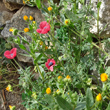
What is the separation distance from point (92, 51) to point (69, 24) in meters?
0.24

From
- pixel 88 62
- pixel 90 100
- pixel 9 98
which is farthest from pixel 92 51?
pixel 9 98

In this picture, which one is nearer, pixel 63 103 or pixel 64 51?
pixel 63 103

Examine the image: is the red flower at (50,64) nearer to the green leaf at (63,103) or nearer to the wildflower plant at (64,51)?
the wildflower plant at (64,51)

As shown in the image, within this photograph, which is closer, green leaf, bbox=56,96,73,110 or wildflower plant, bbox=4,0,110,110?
green leaf, bbox=56,96,73,110

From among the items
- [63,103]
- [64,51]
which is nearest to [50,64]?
[64,51]

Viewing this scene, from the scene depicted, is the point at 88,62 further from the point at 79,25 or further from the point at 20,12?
the point at 20,12

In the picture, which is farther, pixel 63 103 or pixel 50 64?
pixel 50 64

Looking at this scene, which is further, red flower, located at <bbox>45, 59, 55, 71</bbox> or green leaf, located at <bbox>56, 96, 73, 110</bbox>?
red flower, located at <bbox>45, 59, 55, 71</bbox>

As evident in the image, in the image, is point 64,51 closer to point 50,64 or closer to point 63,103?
point 50,64

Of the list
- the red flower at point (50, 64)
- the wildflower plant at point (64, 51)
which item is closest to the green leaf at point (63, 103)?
the wildflower plant at point (64, 51)

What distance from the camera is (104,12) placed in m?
0.94

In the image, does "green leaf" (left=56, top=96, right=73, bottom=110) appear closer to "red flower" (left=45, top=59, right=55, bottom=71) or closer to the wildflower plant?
the wildflower plant

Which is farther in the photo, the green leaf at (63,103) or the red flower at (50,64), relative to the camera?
the red flower at (50,64)

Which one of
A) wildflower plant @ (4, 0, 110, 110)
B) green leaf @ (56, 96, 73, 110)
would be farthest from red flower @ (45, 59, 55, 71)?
green leaf @ (56, 96, 73, 110)
